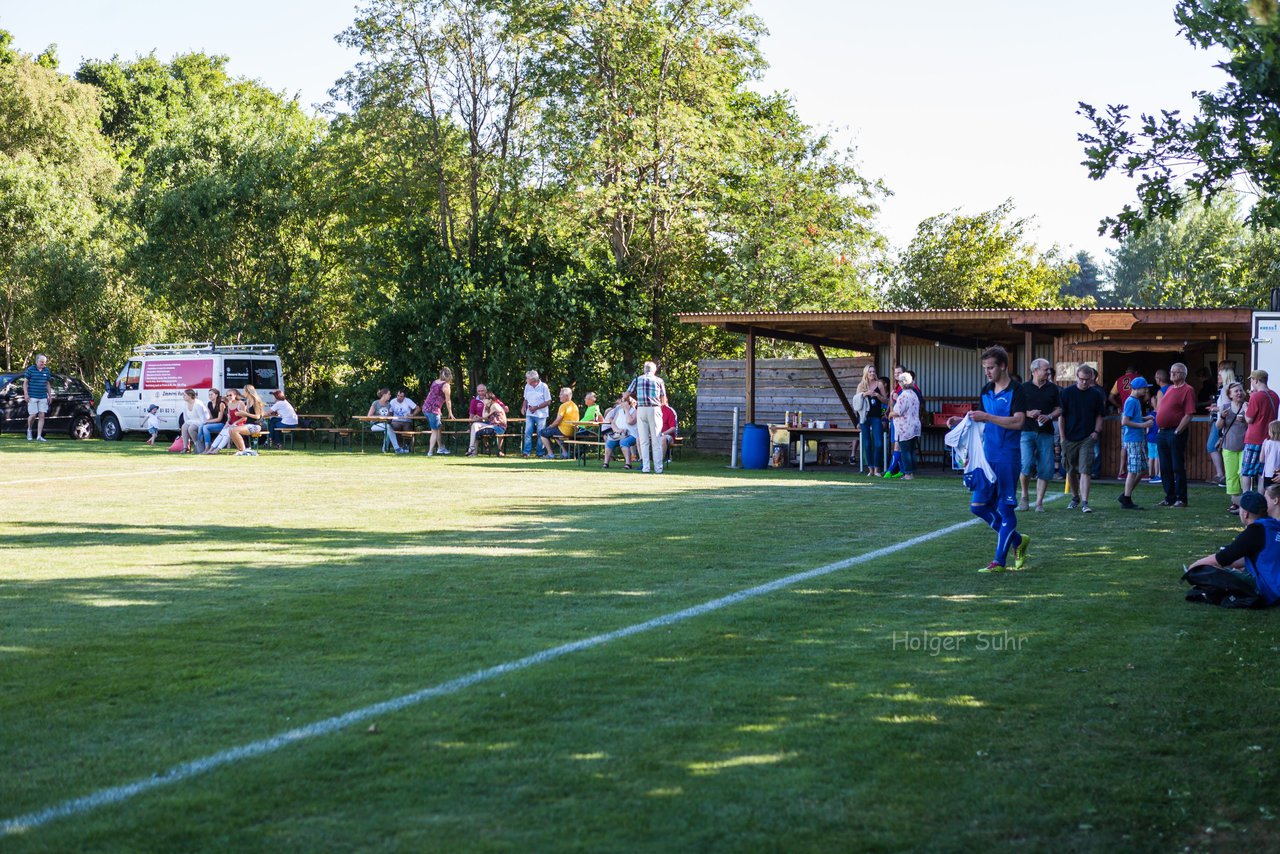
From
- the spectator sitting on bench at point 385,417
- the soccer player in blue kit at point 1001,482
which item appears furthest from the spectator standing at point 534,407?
the soccer player in blue kit at point 1001,482

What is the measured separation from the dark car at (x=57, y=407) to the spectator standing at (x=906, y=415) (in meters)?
21.8

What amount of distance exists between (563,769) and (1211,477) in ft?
63.2

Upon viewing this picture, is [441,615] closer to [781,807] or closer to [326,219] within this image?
[781,807]

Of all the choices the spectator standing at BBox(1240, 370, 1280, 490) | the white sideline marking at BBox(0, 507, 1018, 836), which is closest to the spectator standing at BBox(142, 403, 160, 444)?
the spectator standing at BBox(1240, 370, 1280, 490)

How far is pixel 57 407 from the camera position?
33.1 m

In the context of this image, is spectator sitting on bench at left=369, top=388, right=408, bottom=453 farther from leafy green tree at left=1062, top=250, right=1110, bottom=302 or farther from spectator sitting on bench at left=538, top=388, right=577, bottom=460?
leafy green tree at left=1062, top=250, right=1110, bottom=302

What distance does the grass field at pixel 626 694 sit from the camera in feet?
13.6

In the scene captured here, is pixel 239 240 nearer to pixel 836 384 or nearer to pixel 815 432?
pixel 836 384

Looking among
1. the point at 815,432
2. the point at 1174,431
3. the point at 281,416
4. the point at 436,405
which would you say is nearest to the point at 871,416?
the point at 815,432

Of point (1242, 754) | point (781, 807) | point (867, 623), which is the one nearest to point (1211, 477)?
point (867, 623)

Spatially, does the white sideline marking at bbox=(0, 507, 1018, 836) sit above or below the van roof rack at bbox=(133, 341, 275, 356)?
below

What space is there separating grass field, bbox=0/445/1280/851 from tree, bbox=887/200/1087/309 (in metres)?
26.6

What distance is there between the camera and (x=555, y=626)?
24.0ft

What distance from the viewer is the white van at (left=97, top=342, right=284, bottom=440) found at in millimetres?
30281
